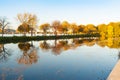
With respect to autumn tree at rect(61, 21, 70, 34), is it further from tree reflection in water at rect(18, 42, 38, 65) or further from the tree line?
tree reflection in water at rect(18, 42, 38, 65)

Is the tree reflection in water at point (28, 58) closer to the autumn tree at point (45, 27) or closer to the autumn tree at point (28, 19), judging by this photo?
the autumn tree at point (28, 19)

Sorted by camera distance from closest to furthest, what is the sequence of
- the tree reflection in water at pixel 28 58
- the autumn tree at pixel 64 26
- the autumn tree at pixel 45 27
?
the tree reflection in water at pixel 28 58 < the autumn tree at pixel 64 26 < the autumn tree at pixel 45 27

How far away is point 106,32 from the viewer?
3504 inches

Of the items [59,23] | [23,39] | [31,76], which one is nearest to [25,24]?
[23,39]

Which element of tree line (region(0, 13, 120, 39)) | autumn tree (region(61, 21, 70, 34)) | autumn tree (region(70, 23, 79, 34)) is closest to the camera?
tree line (region(0, 13, 120, 39))

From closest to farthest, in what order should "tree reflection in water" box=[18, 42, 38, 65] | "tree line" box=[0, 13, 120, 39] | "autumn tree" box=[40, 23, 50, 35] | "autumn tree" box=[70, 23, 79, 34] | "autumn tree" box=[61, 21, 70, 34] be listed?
1. "tree reflection in water" box=[18, 42, 38, 65]
2. "tree line" box=[0, 13, 120, 39]
3. "autumn tree" box=[61, 21, 70, 34]
4. "autumn tree" box=[40, 23, 50, 35]
5. "autumn tree" box=[70, 23, 79, 34]

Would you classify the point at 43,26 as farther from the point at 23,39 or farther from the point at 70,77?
the point at 70,77

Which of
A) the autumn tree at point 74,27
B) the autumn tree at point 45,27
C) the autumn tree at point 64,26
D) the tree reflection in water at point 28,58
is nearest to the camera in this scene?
the tree reflection in water at point 28,58

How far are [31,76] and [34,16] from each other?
49562mm

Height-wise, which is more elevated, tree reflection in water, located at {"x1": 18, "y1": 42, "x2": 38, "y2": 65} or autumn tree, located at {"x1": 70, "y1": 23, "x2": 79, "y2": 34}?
autumn tree, located at {"x1": 70, "y1": 23, "x2": 79, "y2": 34}

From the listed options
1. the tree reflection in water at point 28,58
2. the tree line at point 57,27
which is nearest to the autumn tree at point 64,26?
the tree line at point 57,27

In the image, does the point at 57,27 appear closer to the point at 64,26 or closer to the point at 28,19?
the point at 64,26

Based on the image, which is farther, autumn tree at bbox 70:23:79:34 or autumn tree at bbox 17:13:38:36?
autumn tree at bbox 70:23:79:34

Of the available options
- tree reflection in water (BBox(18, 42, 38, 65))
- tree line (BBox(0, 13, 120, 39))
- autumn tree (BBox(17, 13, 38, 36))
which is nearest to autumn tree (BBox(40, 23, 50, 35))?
tree line (BBox(0, 13, 120, 39))
